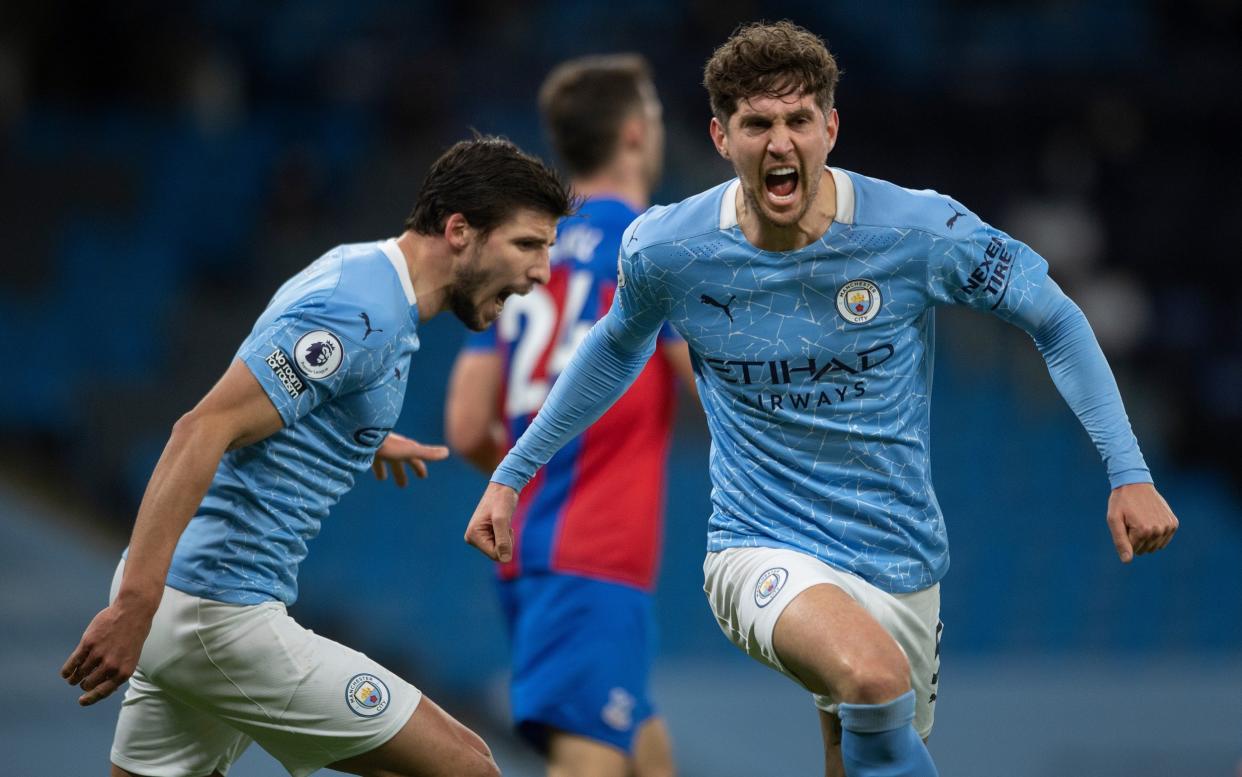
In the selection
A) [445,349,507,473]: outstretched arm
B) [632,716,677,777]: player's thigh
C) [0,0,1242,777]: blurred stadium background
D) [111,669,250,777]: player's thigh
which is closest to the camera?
[111,669,250,777]: player's thigh

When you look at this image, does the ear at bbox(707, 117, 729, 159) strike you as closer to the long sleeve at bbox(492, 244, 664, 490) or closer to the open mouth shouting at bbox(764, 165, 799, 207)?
the open mouth shouting at bbox(764, 165, 799, 207)

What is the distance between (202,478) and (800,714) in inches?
216

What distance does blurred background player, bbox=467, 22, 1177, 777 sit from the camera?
11.4ft

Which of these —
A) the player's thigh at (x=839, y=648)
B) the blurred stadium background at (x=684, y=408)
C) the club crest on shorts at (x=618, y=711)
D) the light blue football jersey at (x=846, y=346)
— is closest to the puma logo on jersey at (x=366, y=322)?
the light blue football jersey at (x=846, y=346)

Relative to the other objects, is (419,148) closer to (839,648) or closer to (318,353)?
(318,353)

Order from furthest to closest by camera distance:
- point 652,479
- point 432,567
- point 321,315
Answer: point 432,567 < point 652,479 < point 321,315

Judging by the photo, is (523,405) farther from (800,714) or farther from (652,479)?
(800,714)

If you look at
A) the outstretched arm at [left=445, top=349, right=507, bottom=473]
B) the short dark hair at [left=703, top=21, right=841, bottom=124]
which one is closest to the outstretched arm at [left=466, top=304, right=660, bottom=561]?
the short dark hair at [left=703, top=21, right=841, bottom=124]

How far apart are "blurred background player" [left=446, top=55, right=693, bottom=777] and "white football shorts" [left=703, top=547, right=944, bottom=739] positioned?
89 cm

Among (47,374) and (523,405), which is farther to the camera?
(47,374)

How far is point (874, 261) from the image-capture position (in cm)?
354

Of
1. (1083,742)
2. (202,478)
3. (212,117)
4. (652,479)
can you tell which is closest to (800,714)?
(1083,742)

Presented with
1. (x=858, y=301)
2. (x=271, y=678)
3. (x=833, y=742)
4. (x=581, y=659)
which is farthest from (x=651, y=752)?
(x=858, y=301)

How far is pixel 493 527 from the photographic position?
12.2 ft
